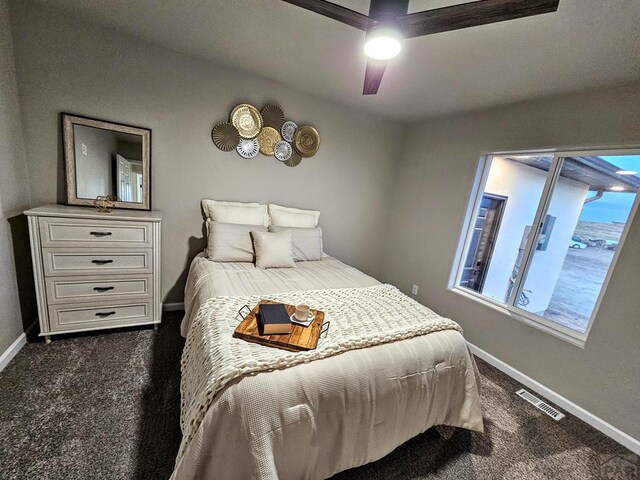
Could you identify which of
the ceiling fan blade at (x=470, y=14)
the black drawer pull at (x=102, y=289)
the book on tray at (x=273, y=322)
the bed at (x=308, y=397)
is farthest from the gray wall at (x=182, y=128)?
the ceiling fan blade at (x=470, y=14)

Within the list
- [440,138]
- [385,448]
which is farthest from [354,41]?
[385,448]

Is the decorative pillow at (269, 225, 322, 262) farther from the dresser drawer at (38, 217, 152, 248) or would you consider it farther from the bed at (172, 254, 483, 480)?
the dresser drawer at (38, 217, 152, 248)

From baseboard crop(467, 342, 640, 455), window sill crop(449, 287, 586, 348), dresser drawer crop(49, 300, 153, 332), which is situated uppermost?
window sill crop(449, 287, 586, 348)

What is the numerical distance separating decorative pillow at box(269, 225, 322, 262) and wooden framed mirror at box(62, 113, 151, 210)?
1.25 m

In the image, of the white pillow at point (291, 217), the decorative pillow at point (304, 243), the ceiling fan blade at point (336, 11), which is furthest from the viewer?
the white pillow at point (291, 217)

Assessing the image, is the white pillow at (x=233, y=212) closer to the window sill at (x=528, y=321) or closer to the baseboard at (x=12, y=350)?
the baseboard at (x=12, y=350)

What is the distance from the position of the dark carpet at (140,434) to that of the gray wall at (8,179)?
0.27 meters

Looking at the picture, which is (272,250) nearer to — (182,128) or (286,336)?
(286,336)

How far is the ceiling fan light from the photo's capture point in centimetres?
114

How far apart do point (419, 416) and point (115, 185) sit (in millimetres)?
2840

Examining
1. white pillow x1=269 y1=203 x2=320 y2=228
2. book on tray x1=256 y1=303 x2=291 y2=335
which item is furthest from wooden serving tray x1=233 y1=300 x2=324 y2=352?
white pillow x1=269 y1=203 x2=320 y2=228

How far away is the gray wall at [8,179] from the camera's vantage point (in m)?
1.71

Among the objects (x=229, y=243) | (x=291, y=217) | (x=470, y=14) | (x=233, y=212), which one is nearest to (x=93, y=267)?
(x=229, y=243)

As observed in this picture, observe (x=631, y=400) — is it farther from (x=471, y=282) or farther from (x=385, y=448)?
(x=385, y=448)
